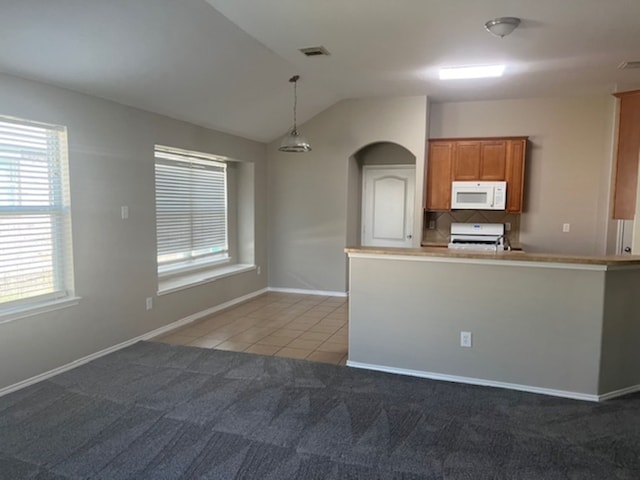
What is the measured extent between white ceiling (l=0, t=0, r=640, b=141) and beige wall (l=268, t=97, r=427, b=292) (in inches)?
32.0

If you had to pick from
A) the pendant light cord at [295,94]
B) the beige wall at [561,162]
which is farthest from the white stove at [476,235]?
the pendant light cord at [295,94]

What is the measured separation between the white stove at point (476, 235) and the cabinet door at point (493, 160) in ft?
2.17

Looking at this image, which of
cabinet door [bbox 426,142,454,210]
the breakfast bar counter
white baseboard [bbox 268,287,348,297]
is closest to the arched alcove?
cabinet door [bbox 426,142,454,210]

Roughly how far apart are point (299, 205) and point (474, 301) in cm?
382

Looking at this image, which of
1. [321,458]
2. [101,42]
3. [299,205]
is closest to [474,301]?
[321,458]

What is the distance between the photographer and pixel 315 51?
4.13 meters

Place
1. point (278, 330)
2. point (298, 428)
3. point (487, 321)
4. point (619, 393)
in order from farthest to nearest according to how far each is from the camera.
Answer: point (278, 330)
point (487, 321)
point (619, 393)
point (298, 428)

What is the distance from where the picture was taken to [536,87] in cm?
528

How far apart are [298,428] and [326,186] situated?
431cm

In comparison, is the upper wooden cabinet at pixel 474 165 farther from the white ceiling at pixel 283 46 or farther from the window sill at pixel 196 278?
the window sill at pixel 196 278

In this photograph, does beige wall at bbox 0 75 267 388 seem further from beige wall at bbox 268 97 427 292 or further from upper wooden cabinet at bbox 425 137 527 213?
upper wooden cabinet at bbox 425 137 527 213

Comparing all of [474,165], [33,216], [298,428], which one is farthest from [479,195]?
[33,216]

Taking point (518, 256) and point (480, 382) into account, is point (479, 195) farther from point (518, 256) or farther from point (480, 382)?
point (480, 382)

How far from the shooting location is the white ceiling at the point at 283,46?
2984 mm
